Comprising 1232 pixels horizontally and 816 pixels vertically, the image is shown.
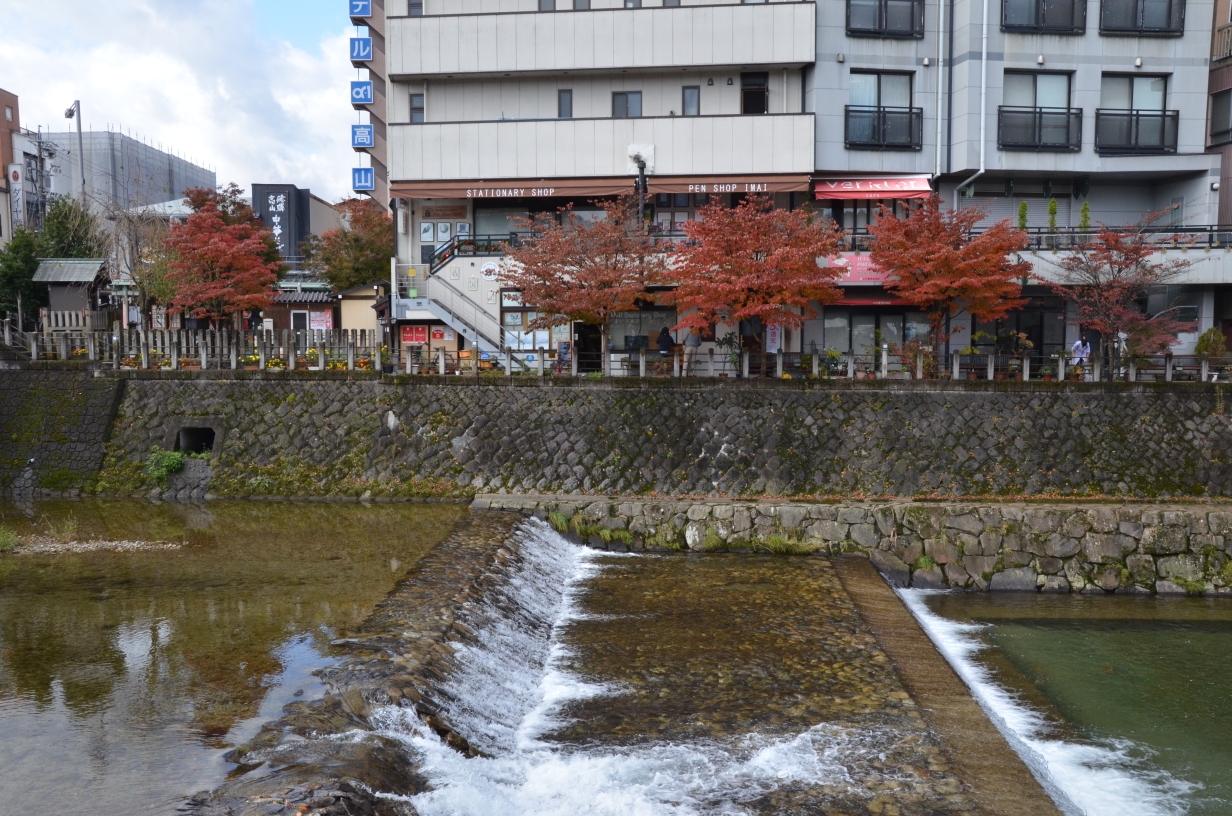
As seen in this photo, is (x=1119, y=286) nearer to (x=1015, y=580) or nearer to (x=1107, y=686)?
(x=1015, y=580)

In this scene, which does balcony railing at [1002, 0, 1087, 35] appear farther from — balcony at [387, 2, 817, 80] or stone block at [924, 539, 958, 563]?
stone block at [924, 539, 958, 563]

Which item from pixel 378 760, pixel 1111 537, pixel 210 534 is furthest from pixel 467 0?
pixel 378 760

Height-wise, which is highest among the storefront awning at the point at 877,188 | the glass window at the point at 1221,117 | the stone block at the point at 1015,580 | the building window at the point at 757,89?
the building window at the point at 757,89

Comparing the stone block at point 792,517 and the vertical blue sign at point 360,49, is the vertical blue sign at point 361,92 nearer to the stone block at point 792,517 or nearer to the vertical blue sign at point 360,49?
the vertical blue sign at point 360,49

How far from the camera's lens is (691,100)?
28969mm

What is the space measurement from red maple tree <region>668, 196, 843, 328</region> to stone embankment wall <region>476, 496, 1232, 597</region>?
578cm

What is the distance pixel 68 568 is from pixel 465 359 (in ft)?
36.6

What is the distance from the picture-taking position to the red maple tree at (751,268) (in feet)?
69.4

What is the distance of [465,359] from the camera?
2383 cm

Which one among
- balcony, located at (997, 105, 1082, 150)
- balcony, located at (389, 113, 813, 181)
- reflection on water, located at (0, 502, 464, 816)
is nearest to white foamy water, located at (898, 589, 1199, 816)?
reflection on water, located at (0, 502, 464, 816)

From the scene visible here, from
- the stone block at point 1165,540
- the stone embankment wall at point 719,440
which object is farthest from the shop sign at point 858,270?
the stone block at point 1165,540

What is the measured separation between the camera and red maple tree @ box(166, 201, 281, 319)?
26.9m

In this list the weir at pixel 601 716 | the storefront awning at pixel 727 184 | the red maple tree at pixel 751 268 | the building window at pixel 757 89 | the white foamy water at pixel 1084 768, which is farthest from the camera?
the building window at pixel 757 89

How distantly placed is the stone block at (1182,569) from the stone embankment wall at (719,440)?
285 cm
